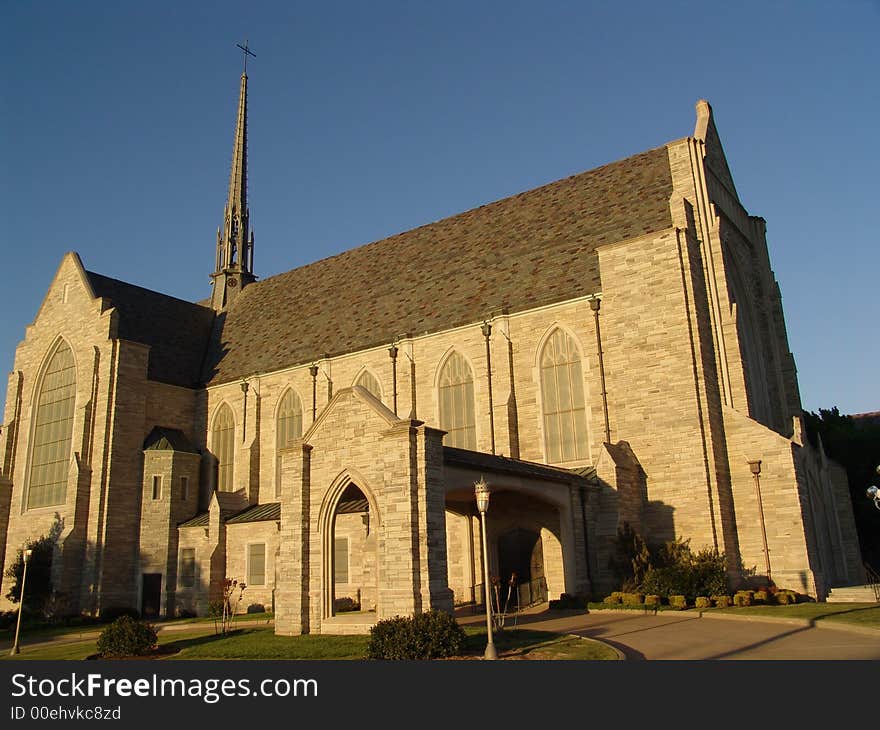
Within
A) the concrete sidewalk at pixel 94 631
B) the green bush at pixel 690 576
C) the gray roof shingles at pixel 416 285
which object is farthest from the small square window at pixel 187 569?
the green bush at pixel 690 576

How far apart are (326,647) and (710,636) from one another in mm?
8856


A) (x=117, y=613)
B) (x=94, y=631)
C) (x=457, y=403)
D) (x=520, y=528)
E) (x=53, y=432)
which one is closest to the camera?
(x=520, y=528)

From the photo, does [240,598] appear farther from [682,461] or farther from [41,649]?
[682,461]

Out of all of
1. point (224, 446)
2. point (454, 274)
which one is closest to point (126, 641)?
point (224, 446)

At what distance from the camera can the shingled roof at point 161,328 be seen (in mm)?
42562

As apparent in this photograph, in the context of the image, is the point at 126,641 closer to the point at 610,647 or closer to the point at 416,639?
the point at 416,639

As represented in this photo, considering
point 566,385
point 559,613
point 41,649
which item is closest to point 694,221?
point 566,385

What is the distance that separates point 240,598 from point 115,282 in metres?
22.5

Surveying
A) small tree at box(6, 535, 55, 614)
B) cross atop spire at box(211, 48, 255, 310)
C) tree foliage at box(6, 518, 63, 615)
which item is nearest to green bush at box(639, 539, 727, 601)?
tree foliage at box(6, 518, 63, 615)

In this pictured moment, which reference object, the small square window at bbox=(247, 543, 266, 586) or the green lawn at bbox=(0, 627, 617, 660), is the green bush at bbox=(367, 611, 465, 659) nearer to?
the green lawn at bbox=(0, 627, 617, 660)

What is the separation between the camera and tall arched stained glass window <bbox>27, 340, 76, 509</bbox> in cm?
3978

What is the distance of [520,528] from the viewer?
1134 inches

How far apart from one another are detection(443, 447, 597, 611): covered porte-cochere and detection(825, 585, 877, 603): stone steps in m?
8.20

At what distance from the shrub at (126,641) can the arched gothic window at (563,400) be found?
52.9 feet
